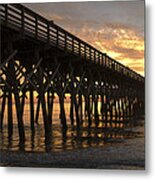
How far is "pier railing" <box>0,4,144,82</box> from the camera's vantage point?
6484 millimetres

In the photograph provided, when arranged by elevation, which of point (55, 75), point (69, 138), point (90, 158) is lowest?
point (90, 158)

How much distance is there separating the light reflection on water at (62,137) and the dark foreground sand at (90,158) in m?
0.07

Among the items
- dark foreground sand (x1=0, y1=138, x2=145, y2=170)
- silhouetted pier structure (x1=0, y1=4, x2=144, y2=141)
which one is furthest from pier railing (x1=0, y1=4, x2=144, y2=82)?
dark foreground sand (x1=0, y1=138, x2=145, y2=170)

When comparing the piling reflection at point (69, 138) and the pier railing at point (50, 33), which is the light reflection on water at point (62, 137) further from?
the pier railing at point (50, 33)

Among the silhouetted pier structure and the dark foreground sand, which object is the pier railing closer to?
the silhouetted pier structure

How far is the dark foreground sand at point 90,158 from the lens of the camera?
6.09 m

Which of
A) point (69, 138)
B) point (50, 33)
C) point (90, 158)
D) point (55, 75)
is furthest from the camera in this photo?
point (55, 75)

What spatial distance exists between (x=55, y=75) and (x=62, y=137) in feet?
2.88

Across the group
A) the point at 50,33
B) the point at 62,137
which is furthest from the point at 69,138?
the point at 50,33

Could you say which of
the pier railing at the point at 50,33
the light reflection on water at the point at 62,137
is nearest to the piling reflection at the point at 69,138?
the light reflection on water at the point at 62,137

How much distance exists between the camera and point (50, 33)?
22.3 ft

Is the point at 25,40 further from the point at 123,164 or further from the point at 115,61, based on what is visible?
the point at 123,164

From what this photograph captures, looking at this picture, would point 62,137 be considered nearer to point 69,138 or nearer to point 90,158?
point 69,138

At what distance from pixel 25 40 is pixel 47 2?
0.69 m
